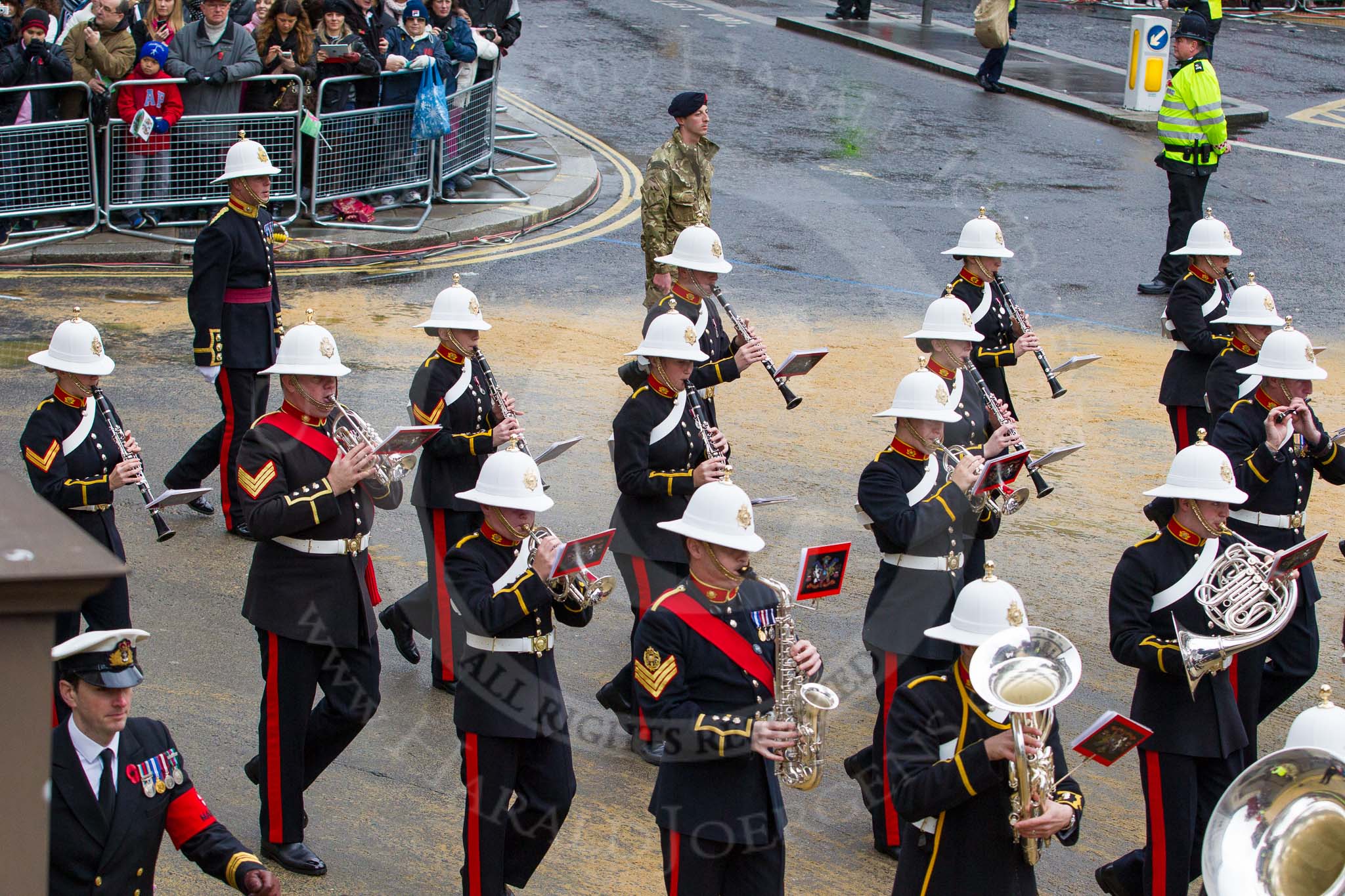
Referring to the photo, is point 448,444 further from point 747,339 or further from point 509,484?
point 747,339

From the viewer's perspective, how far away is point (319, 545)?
7125 mm

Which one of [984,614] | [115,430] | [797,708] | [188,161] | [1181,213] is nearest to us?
[984,614]

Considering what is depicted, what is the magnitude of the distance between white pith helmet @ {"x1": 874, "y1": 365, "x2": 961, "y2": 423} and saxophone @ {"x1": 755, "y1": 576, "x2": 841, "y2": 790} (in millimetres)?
1769

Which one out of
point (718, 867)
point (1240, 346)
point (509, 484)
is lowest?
point (718, 867)

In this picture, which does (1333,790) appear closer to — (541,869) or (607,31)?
(541,869)

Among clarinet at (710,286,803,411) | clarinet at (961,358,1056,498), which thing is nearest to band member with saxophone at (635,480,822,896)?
clarinet at (961,358,1056,498)

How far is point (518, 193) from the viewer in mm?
18141

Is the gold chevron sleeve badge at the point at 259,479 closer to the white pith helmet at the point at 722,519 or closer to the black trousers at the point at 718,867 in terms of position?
the white pith helmet at the point at 722,519

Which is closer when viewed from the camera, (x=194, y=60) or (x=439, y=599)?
(x=439, y=599)

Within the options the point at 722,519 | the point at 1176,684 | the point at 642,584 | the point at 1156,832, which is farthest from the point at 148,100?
the point at 1156,832

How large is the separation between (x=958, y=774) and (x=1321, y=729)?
1173mm

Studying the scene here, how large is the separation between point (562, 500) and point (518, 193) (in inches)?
320

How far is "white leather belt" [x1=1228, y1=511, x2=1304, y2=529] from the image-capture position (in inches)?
326

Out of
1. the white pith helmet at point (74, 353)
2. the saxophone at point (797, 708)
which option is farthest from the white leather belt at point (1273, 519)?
the white pith helmet at point (74, 353)
